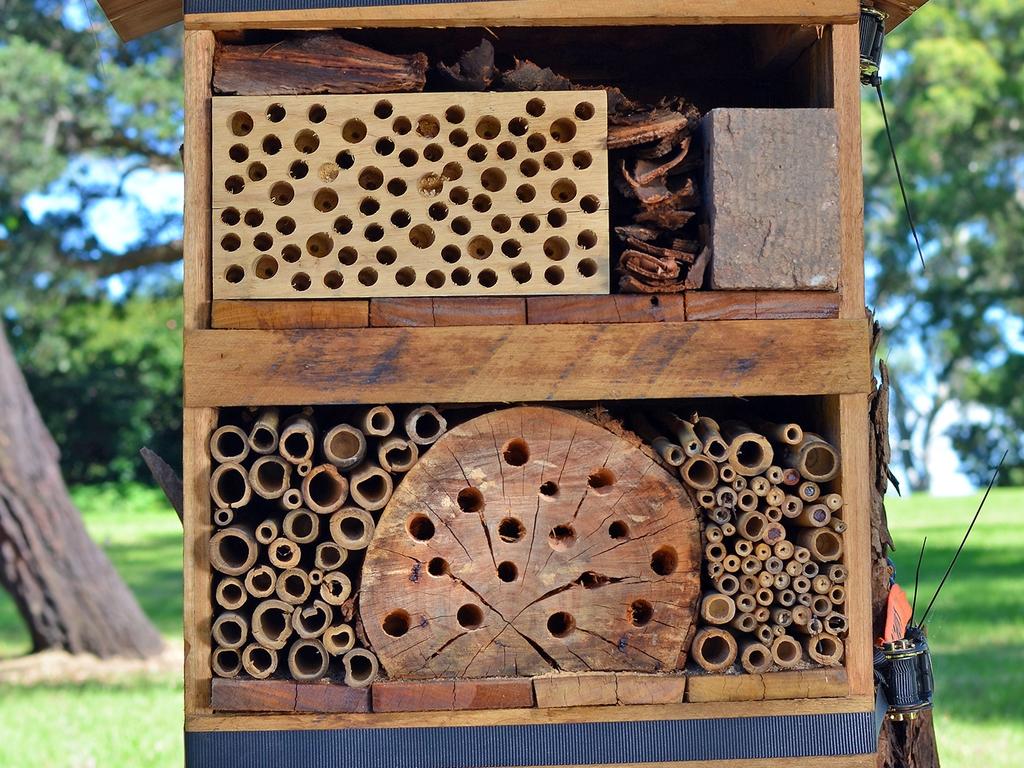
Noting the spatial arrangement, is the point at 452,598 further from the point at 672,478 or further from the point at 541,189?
the point at 541,189

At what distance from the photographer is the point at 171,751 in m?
5.92

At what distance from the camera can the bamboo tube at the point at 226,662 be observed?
279cm

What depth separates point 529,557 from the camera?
2846 millimetres

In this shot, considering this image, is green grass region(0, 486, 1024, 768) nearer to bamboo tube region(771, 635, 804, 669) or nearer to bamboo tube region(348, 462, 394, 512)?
bamboo tube region(771, 635, 804, 669)

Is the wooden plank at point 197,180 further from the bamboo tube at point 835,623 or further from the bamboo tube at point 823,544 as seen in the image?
the bamboo tube at point 835,623

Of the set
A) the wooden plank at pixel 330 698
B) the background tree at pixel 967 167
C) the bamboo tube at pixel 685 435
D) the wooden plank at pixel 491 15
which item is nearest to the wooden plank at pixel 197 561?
the wooden plank at pixel 330 698

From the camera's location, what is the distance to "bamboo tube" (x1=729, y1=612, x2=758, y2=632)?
2.87 metres

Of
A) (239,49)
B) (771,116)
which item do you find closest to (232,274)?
(239,49)

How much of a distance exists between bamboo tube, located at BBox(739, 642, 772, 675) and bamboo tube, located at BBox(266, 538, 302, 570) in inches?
41.2

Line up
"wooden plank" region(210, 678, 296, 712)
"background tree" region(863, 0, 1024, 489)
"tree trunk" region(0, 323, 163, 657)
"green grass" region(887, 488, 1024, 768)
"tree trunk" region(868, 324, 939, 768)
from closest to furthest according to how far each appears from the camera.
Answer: "wooden plank" region(210, 678, 296, 712), "tree trunk" region(868, 324, 939, 768), "green grass" region(887, 488, 1024, 768), "tree trunk" region(0, 323, 163, 657), "background tree" region(863, 0, 1024, 489)

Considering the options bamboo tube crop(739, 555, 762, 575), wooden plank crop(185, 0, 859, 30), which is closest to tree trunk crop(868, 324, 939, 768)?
bamboo tube crop(739, 555, 762, 575)

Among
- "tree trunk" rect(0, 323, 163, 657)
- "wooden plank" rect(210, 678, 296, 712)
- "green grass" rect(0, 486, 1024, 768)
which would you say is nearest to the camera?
"wooden plank" rect(210, 678, 296, 712)

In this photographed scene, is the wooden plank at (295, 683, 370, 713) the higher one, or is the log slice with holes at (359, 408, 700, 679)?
the log slice with holes at (359, 408, 700, 679)

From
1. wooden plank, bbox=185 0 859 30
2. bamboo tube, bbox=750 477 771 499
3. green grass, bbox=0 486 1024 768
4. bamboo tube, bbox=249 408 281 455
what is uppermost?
wooden plank, bbox=185 0 859 30
